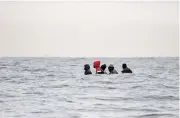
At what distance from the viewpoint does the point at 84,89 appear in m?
3.89

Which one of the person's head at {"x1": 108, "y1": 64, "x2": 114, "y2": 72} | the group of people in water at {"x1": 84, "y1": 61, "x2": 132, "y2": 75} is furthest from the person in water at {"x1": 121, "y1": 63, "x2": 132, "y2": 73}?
the person's head at {"x1": 108, "y1": 64, "x2": 114, "y2": 72}

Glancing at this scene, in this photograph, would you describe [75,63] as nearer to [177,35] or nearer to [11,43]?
[11,43]

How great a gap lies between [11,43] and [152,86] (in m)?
1.74

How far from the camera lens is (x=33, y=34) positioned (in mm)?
4039

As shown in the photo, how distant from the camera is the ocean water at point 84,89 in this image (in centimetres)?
368

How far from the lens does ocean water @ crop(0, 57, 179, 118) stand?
12.1ft

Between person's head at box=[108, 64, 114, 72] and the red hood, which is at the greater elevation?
the red hood

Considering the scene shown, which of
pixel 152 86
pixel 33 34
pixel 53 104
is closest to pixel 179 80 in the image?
pixel 152 86

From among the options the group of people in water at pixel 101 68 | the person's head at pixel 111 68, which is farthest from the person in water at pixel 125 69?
the person's head at pixel 111 68

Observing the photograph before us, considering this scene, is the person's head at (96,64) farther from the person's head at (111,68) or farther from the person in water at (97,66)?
the person's head at (111,68)

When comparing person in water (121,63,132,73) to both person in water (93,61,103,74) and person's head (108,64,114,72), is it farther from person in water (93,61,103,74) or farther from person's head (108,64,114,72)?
person in water (93,61,103,74)

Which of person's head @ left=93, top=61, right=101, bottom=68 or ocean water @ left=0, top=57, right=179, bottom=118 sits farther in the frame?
person's head @ left=93, top=61, right=101, bottom=68

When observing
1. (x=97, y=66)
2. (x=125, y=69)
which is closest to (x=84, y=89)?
(x=97, y=66)

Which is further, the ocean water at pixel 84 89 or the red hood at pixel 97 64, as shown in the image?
the red hood at pixel 97 64
